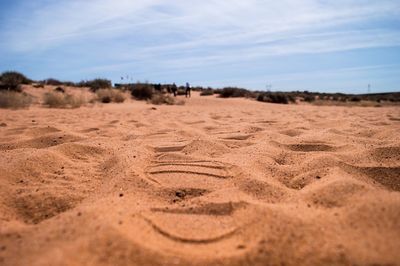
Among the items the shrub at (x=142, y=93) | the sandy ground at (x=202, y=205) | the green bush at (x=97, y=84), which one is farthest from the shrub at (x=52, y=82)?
the sandy ground at (x=202, y=205)

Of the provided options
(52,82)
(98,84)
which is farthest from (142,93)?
(52,82)

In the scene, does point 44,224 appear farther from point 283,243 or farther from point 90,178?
point 283,243

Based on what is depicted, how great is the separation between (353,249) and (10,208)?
5.25 feet

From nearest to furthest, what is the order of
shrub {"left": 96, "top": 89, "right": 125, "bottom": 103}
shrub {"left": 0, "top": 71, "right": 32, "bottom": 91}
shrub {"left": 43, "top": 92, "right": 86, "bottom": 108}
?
1. shrub {"left": 43, "top": 92, "right": 86, "bottom": 108}
2. shrub {"left": 96, "top": 89, "right": 125, "bottom": 103}
3. shrub {"left": 0, "top": 71, "right": 32, "bottom": 91}

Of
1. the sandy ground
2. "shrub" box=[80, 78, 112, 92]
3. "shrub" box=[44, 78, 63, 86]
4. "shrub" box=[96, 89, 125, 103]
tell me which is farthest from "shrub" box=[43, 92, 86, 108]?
"shrub" box=[44, 78, 63, 86]

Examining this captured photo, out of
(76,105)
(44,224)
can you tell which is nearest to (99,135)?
(44,224)

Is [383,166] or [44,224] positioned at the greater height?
[383,166]

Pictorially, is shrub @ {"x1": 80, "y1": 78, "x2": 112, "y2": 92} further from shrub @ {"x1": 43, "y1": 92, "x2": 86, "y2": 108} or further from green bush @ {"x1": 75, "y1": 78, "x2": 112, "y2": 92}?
shrub @ {"x1": 43, "y1": 92, "x2": 86, "y2": 108}

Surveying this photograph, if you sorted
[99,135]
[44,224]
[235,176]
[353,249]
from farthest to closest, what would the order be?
[99,135]
[235,176]
[44,224]
[353,249]

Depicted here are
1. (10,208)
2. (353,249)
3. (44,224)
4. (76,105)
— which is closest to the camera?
(353,249)

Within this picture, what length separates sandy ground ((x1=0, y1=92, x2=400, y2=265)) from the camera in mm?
1316

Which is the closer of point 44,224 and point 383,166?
point 44,224

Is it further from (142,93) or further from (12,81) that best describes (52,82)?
(142,93)

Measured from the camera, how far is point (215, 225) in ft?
5.17
